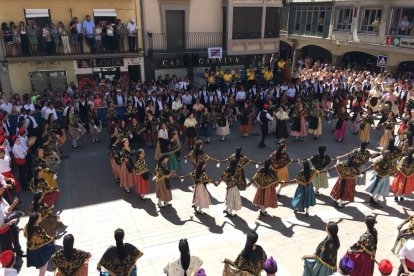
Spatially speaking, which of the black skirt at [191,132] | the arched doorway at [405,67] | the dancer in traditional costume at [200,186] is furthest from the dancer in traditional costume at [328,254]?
the arched doorway at [405,67]

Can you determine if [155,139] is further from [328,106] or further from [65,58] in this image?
Result: [328,106]

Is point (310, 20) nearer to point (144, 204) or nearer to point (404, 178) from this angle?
point (404, 178)

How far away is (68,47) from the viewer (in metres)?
19.0

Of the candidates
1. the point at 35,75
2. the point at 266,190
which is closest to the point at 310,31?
the point at 35,75

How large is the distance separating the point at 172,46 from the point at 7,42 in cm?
856

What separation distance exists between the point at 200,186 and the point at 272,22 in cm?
1687

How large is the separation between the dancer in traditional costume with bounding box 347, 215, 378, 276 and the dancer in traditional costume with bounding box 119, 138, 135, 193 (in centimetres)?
643

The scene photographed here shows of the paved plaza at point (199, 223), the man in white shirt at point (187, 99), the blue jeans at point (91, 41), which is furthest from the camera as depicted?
the blue jeans at point (91, 41)

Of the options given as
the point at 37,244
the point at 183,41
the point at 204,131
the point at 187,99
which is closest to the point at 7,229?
the point at 37,244

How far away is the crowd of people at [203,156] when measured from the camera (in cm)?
648

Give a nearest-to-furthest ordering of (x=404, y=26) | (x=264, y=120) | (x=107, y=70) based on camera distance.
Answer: (x=264, y=120) < (x=107, y=70) < (x=404, y=26)

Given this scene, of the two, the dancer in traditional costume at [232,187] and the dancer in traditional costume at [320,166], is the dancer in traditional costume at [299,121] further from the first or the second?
the dancer in traditional costume at [232,187]

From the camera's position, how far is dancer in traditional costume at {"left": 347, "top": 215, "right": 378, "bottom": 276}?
661 centimetres

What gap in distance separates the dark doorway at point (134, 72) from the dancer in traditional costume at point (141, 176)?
11.6 m
